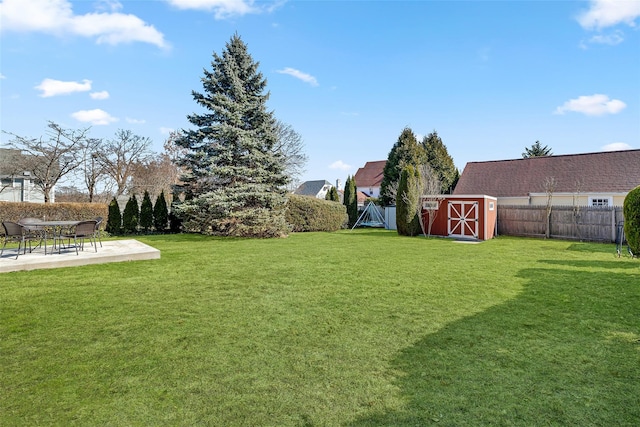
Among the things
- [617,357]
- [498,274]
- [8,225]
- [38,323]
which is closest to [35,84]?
[8,225]

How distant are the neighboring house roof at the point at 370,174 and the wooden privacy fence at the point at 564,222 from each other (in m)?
26.3

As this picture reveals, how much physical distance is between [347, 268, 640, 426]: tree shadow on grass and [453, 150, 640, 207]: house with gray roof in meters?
14.9

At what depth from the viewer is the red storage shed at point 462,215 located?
14.8m

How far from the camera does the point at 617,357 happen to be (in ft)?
9.69

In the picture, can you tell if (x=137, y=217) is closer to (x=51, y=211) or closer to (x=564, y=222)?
(x=51, y=211)

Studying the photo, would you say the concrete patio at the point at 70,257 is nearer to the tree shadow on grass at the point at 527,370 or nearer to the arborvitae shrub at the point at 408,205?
the tree shadow on grass at the point at 527,370

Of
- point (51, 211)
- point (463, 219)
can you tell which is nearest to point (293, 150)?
point (463, 219)

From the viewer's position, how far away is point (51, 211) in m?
14.0

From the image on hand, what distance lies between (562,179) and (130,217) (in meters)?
23.7

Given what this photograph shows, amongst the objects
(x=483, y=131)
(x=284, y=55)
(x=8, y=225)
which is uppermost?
(x=284, y=55)

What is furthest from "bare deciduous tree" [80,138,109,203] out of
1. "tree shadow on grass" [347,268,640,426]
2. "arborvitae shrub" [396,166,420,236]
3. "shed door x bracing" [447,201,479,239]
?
"tree shadow on grass" [347,268,640,426]

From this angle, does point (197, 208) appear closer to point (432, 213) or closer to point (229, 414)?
point (432, 213)

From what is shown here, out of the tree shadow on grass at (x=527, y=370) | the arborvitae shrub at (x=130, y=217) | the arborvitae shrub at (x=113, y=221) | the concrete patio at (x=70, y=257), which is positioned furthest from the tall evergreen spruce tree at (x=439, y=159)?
the tree shadow on grass at (x=527, y=370)

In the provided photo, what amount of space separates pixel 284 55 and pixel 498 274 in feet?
37.2
